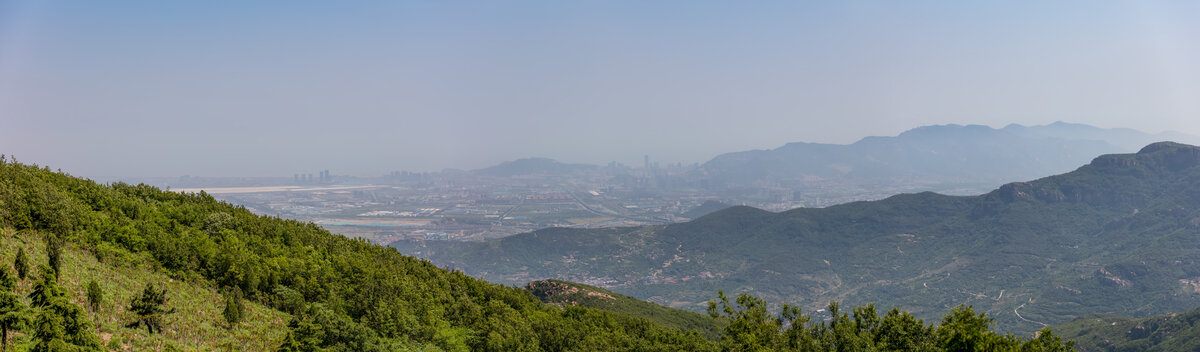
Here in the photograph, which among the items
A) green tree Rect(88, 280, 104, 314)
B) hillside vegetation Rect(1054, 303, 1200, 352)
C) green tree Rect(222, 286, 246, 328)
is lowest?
hillside vegetation Rect(1054, 303, 1200, 352)

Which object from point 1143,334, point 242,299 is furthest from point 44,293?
point 1143,334

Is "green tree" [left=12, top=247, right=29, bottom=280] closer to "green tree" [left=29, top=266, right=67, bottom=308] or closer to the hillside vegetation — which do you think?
"green tree" [left=29, top=266, right=67, bottom=308]

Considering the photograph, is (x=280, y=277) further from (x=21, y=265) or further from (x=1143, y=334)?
(x=1143, y=334)

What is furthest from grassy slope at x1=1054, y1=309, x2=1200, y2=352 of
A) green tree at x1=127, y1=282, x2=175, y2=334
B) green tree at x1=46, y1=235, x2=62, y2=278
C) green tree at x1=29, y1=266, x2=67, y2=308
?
green tree at x1=46, y1=235, x2=62, y2=278

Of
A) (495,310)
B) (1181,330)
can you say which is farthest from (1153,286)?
(495,310)

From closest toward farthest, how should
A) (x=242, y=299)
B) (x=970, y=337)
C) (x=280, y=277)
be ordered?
(x=242, y=299) → (x=970, y=337) → (x=280, y=277)

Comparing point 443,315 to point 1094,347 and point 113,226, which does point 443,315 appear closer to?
point 113,226
